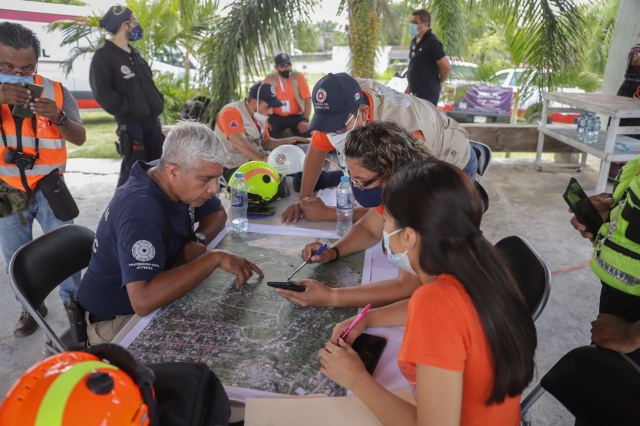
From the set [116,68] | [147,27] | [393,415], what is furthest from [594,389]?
[147,27]

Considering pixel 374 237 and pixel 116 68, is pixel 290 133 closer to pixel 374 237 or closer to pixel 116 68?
pixel 116 68

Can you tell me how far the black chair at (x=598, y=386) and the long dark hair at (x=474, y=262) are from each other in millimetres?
247

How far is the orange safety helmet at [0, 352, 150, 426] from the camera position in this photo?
2.14ft

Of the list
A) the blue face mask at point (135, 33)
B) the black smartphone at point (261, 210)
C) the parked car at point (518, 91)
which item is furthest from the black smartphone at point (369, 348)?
the parked car at point (518, 91)

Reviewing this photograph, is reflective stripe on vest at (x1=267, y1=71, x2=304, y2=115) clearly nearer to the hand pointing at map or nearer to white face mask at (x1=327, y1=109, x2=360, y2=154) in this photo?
white face mask at (x1=327, y1=109, x2=360, y2=154)

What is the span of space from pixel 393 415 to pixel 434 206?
1.48 ft

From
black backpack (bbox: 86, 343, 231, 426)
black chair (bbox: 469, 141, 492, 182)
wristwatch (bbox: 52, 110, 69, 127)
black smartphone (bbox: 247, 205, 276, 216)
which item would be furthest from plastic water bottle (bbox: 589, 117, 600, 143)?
black backpack (bbox: 86, 343, 231, 426)

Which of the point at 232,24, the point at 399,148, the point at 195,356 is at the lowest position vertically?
the point at 195,356

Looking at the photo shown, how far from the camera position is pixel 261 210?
2.34 m

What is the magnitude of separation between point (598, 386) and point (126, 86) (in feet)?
11.8

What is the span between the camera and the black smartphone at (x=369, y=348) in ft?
4.03

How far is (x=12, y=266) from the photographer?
1.57m

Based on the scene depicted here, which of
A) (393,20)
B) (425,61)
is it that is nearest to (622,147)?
(425,61)

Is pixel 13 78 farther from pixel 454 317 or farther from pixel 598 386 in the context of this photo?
pixel 598 386
